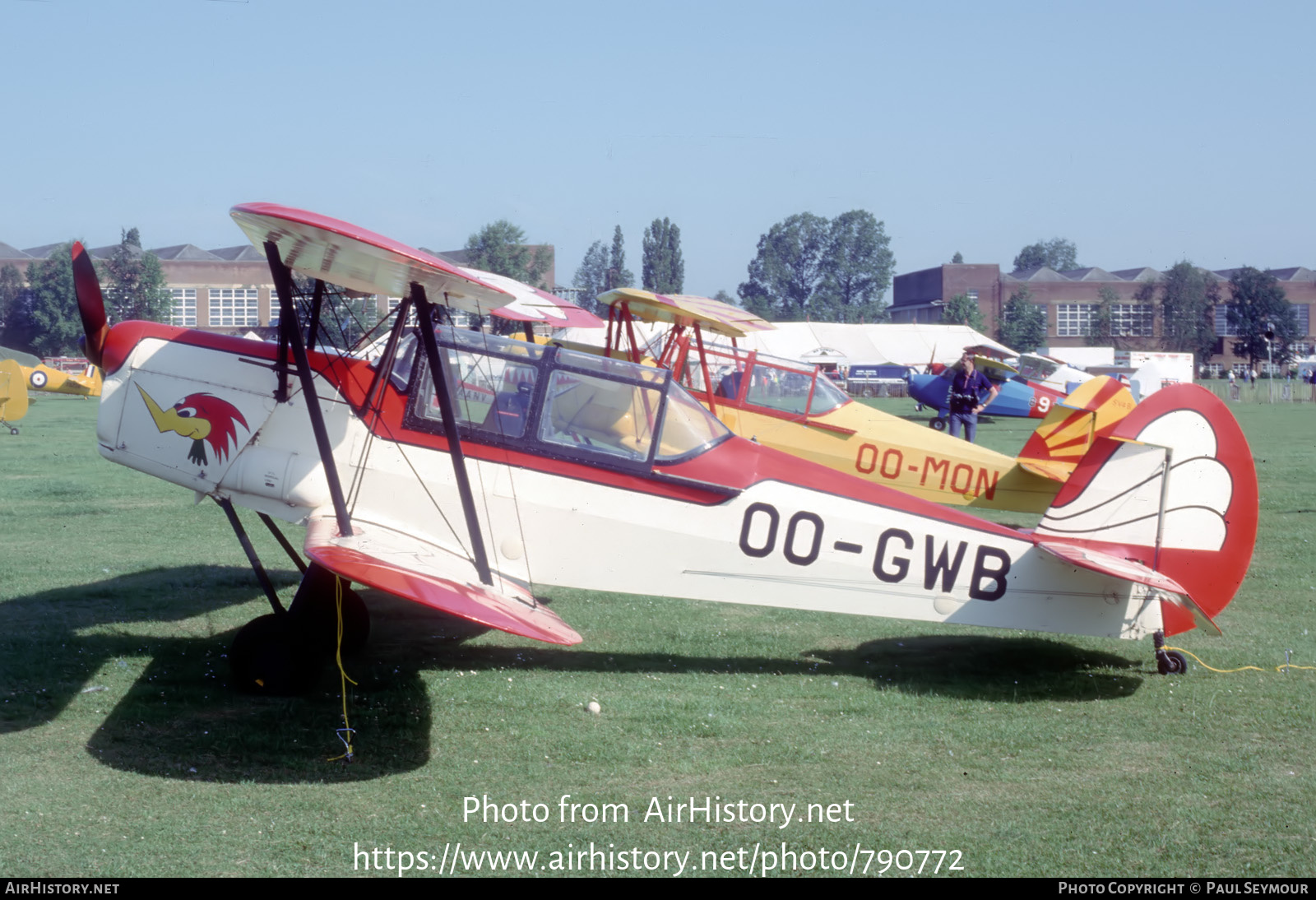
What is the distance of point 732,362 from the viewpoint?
36.5 ft

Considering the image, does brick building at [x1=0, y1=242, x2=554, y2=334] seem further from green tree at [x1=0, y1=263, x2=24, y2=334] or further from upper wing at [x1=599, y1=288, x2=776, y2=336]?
upper wing at [x1=599, y1=288, x2=776, y2=336]

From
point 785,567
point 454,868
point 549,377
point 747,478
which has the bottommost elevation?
point 454,868

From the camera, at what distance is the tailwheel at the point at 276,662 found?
226 inches

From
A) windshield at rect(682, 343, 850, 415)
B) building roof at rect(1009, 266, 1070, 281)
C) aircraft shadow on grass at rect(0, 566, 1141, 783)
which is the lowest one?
aircraft shadow on grass at rect(0, 566, 1141, 783)

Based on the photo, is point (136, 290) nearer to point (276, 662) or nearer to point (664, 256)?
point (664, 256)

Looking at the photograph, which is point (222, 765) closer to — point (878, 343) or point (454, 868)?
point (454, 868)

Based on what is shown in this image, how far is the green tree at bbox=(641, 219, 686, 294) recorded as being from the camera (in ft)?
295

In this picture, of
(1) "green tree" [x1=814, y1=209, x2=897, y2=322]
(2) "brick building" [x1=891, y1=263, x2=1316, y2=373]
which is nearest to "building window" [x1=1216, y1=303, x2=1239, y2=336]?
(2) "brick building" [x1=891, y1=263, x2=1316, y2=373]

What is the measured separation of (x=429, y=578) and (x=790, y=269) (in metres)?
114

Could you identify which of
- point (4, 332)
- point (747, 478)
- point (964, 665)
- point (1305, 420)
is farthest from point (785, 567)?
point (4, 332)

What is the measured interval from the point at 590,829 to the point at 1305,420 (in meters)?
31.2

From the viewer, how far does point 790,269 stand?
4552 inches

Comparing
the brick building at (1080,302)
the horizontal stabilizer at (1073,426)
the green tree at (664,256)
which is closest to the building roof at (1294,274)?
the brick building at (1080,302)

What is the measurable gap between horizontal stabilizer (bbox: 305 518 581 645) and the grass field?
655 mm
